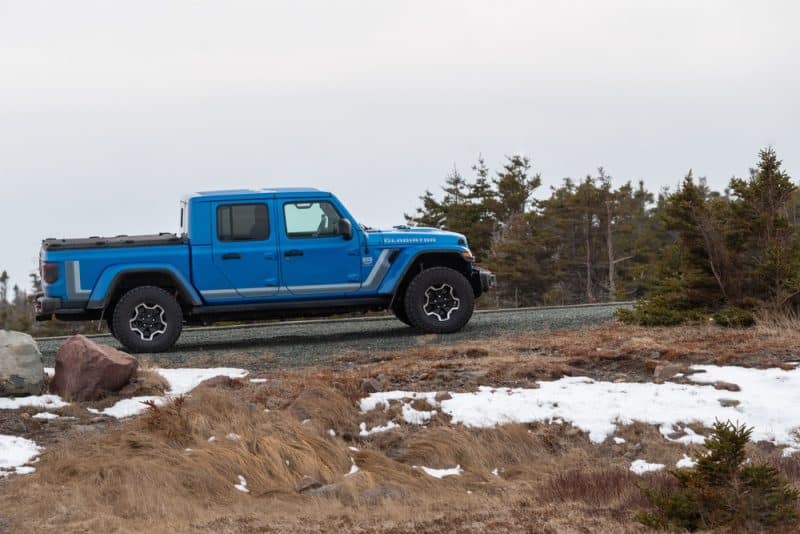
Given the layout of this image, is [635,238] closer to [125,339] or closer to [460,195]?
[460,195]

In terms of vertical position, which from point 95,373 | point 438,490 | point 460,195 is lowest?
point 438,490

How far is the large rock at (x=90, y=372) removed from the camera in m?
9.52

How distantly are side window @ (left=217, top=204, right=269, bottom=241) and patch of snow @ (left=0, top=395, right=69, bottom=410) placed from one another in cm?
403

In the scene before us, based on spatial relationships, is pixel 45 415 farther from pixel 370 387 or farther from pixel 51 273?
pixel 51 273

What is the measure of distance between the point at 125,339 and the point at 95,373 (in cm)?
348

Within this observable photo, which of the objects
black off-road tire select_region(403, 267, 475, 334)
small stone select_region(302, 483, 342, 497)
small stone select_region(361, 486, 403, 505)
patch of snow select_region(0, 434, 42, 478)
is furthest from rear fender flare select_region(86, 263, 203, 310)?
small stone select_region(361, 486, 403, 505)

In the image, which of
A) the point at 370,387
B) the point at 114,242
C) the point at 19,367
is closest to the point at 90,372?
the point at 19,367

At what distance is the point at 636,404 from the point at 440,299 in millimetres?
5266

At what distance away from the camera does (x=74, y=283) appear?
41.7ft

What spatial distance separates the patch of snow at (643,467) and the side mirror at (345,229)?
20.3 feet

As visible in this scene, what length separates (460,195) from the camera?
2021 inches

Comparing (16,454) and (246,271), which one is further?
(246,271)

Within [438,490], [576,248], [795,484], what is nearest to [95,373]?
[438,490]

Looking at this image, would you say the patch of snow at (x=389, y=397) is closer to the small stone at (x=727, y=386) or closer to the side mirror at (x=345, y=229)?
the small stone at (x=727, y=386)
